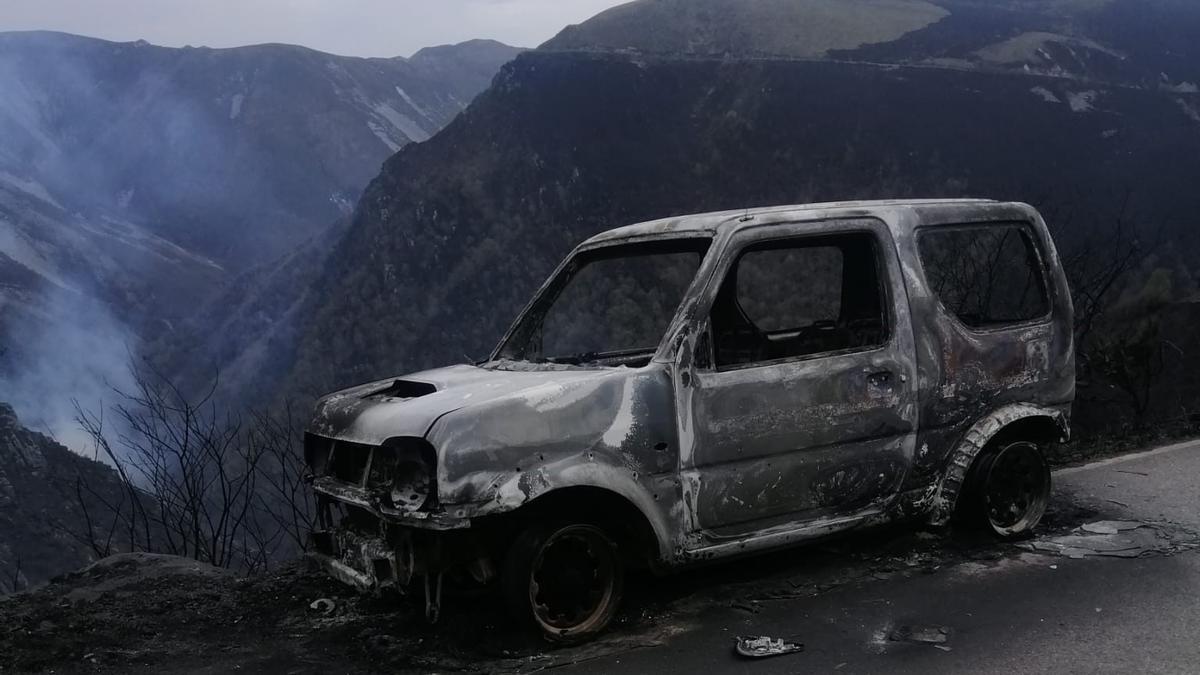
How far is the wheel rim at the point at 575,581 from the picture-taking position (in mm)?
4109

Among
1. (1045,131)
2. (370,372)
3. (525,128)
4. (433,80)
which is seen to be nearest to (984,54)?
(1045,131)

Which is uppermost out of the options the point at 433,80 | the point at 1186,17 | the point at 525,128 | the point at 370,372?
the point at 433,80

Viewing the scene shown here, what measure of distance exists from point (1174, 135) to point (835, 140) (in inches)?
788

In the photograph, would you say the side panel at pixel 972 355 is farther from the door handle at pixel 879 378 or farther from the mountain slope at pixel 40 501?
the mountain slope at pixel 40 501

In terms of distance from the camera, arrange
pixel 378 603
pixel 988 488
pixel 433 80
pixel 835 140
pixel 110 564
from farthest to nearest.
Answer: pixel 433 80, pixel 835 140, pixel 110 564, pixel 988 488, pixel 378 603

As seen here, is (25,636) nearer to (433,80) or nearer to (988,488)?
(988,488)

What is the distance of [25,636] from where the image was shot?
4.49 meters

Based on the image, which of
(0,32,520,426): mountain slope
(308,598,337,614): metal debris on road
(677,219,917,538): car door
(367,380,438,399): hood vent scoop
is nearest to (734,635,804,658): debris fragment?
(677,219,917,538): car door

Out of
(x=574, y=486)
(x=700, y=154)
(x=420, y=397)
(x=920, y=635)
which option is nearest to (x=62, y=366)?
(x=700, y=154)

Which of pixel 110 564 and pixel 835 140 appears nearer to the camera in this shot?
pixel 110 564

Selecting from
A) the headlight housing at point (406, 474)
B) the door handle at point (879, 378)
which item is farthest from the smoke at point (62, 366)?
the door handle at point (879, 378)

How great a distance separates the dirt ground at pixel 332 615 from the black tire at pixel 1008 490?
0.47 feet

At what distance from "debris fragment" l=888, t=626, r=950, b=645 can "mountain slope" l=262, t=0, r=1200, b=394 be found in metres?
52.8

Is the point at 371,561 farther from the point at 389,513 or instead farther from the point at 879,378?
the point at 879,378
